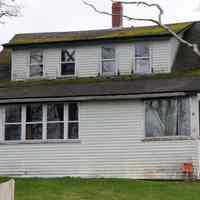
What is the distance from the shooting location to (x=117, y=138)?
69.8 feet

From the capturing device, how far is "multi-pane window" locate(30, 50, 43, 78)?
25.7m

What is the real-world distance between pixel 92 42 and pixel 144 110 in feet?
17.2

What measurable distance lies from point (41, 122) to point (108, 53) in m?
4.82

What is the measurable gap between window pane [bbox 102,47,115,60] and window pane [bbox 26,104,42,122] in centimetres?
424

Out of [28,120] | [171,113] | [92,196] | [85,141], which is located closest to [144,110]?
[171,113]

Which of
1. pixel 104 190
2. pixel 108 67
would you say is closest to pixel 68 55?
pixel 108 67

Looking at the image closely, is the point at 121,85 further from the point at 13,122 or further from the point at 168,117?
the point at 13,122

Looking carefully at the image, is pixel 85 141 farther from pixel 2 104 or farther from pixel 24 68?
pixel 24 68

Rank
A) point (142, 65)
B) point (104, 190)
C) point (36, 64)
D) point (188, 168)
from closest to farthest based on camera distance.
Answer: point (104, 190), point (188, 168), point (142, 65), point (36, 64)

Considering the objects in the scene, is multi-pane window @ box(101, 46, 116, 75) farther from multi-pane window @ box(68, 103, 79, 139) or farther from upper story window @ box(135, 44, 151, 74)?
multi-pane window @ box(68, 103, 79, 139)

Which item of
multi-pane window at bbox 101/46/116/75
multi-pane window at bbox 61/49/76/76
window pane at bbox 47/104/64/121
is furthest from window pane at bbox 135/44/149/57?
window pane at bbox 47/104/64/121

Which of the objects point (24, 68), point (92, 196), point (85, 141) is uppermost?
point (24, 68)

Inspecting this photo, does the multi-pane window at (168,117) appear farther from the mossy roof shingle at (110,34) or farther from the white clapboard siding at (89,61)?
the white clapboard siding at (89,61)

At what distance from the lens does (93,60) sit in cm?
2497
